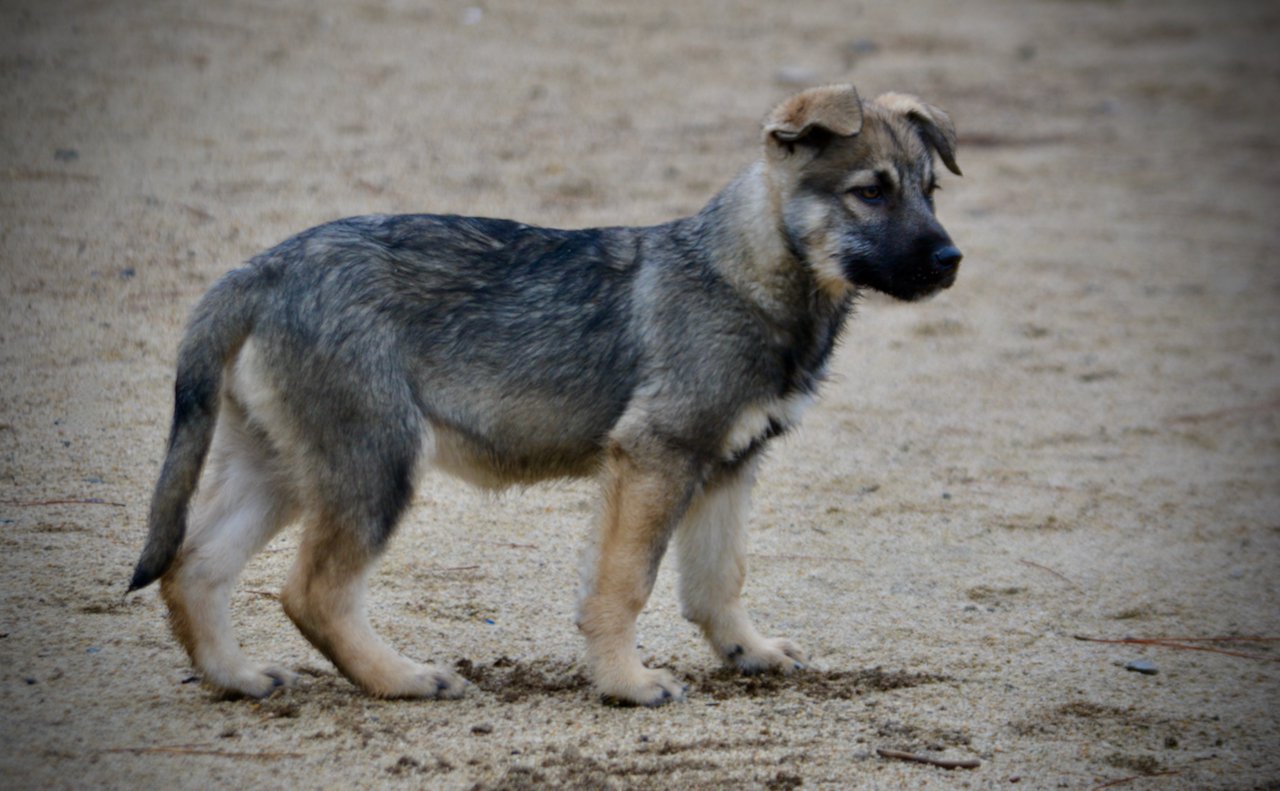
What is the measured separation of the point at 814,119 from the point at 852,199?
0.98 ft

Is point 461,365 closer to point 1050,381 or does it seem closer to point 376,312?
point 376,312

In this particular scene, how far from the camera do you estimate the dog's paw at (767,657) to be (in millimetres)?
5125

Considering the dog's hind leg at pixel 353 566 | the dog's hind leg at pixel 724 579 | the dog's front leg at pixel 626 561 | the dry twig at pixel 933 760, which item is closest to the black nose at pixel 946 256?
the dog's hind leg at pixel 724 579

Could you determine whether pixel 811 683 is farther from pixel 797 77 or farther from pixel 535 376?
pixel 797 77

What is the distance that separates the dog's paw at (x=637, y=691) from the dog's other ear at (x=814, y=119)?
6.13 ft

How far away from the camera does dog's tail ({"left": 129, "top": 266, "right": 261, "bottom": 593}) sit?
170 inches

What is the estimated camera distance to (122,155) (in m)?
9.65

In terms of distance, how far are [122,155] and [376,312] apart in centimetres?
574

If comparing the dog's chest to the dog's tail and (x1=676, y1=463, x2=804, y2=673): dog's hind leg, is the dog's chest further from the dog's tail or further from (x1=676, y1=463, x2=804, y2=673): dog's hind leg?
the dog's tail

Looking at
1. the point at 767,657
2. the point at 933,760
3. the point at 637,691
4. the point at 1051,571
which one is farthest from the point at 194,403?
the point at 1051,571

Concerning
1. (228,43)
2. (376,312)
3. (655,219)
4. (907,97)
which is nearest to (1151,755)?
(907,97)

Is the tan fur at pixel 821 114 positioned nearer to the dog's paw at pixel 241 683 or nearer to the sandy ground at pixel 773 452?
the sandy ground at pixel 773 452

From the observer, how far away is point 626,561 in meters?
4.71

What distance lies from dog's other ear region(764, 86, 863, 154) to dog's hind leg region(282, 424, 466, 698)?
64.7 inches
